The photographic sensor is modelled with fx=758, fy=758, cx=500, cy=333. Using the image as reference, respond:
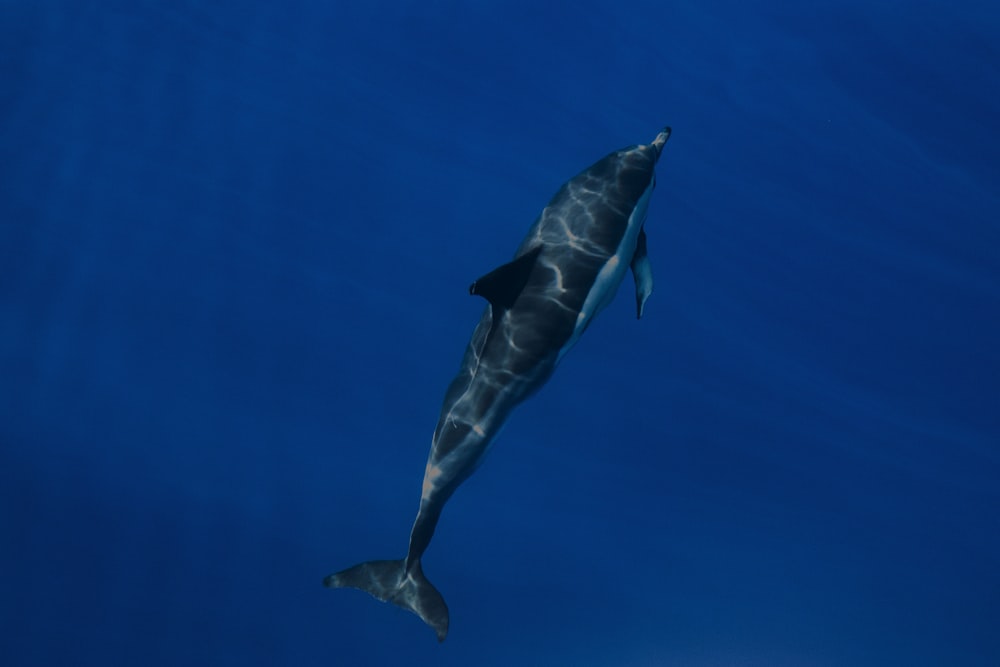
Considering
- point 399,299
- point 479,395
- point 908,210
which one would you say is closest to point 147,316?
point 399,299

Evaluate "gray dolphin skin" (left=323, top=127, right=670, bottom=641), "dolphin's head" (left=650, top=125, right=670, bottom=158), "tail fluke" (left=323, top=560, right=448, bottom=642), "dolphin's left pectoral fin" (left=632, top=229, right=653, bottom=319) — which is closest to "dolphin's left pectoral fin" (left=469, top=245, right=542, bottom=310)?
"gray dolphin skin" (left=323, top=127, right=670, bottom=641)

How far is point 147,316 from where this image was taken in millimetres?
12367

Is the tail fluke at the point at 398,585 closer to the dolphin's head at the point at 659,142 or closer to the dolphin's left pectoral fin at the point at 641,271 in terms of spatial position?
the dolphin's left pectoral fin at the point at 641,271

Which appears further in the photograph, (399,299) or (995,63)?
(399,299)

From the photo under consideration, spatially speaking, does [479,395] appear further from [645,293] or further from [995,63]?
[995,63]

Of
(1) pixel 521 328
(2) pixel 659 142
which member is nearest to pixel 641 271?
(2) pixel 659 142

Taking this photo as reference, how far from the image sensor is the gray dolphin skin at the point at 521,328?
6133 mm

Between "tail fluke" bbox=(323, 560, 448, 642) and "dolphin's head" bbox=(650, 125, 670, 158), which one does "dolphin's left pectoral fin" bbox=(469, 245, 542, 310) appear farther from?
"tail fluke" bbox=(323, 560, 448, 642)

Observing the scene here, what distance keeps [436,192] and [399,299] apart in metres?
1.96

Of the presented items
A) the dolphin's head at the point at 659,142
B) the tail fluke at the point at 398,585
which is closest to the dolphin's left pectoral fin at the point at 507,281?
the dolphin's head at the point at 659,142

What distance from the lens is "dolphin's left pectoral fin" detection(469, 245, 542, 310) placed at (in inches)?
232

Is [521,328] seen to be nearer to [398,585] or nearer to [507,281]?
[507,281]

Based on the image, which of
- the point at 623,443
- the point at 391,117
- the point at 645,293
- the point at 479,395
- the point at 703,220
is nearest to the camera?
the point at 479,395

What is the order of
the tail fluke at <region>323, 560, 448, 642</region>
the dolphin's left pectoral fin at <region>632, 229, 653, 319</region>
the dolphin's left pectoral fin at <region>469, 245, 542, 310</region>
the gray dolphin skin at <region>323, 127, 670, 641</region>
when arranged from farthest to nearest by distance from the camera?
1. the dolphin's left pectoral fin at <region>632, 229, 653, 319</region>
2. the tail fluke at <region>323, 560, 448, 642</region>
3. the gray dolphin skin at <region>323, 127, 670, 641</region>
4. the dolphin's left pectoral fin at <region>469, 245, 542, 310</region>
